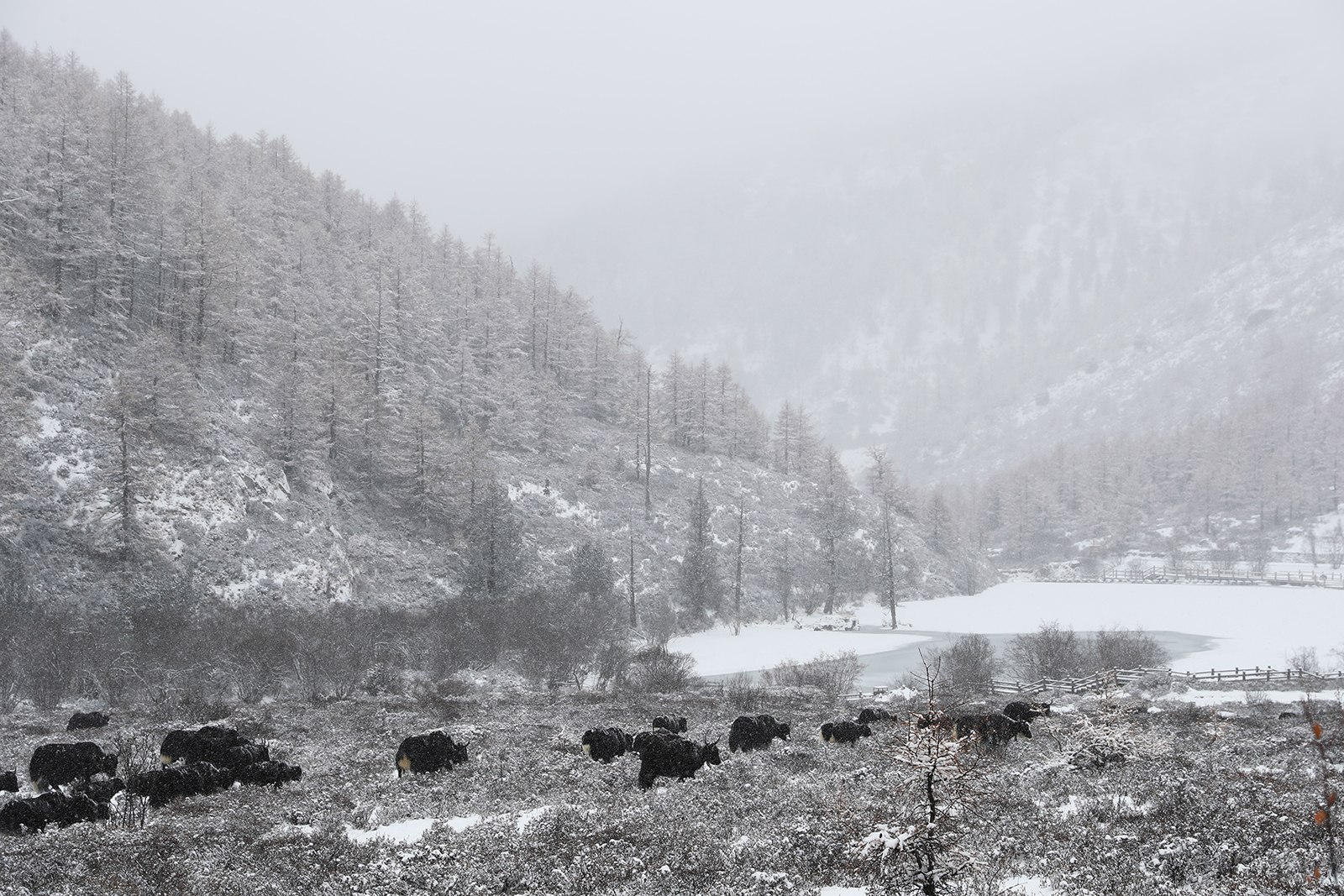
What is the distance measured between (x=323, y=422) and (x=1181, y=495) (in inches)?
5793

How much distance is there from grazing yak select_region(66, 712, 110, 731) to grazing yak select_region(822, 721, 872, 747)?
20617 millimetres

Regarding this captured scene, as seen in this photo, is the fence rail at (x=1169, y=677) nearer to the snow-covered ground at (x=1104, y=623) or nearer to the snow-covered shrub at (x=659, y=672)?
the snow-covered ground at (x=1104, y=623)

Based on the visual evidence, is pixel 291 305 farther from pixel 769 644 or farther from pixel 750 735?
pixel 750 735

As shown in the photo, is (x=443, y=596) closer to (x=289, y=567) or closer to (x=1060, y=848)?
(x=289, y=567)

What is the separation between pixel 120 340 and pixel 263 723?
3637cm

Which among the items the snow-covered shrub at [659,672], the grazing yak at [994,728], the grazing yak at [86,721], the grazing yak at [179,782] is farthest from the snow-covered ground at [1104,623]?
the grazing yak at [179,782]

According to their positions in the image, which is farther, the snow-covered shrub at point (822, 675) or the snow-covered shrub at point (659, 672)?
the snow-covered shrub at point (822, 675)

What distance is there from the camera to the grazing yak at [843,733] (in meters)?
20.2

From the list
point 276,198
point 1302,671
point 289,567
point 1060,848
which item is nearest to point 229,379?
point 289,567

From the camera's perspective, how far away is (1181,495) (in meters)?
139

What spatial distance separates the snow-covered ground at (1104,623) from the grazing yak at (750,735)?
24.7 metres

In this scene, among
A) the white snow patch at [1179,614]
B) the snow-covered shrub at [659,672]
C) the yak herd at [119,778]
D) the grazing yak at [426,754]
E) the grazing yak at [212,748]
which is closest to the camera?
the yak herd at [119,778]

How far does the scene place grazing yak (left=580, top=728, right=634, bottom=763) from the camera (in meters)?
18.2

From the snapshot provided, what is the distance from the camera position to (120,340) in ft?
155
